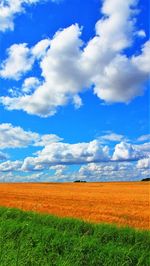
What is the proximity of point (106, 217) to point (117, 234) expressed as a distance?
9477mm

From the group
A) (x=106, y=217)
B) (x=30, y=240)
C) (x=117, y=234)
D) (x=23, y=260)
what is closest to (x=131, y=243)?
(x=117, y=234)

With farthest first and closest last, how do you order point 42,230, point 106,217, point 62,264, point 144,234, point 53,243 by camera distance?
Result: point 106,217 → point 144,234 → point 42,230 → point 53,243 → point 62,264

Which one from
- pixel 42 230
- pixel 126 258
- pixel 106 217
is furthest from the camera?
pixel 106 217

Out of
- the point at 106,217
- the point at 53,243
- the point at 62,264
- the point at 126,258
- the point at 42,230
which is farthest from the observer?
the point at 106,217

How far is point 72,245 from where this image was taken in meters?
10.8

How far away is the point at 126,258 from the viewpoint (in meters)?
10.0

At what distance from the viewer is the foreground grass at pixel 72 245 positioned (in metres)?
9.90

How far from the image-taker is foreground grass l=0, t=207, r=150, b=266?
9.90 meters

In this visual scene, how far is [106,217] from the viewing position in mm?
22109

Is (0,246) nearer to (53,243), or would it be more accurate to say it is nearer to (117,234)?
(53,243)

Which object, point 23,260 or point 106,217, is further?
point 106,217

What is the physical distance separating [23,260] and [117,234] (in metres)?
3.59

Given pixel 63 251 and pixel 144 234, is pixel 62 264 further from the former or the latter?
pixel 144 234

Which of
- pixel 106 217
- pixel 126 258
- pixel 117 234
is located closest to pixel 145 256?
pixel 126 258
